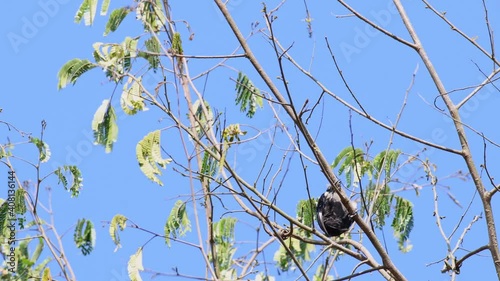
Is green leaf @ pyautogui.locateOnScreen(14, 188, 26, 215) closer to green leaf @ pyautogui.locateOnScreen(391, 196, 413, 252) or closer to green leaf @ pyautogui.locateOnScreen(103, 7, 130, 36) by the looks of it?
green leaf @ pyautogui.locateOnScreen(103, 7, 130, 36)

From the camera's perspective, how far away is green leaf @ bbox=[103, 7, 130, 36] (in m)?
5.09

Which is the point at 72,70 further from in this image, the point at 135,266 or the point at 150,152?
the point at 135,266

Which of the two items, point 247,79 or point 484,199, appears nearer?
point 484,199

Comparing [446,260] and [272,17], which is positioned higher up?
[272,17]

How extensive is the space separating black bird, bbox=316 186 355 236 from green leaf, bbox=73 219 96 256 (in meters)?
1.36

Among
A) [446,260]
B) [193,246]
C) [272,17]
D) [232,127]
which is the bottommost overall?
[193,246]

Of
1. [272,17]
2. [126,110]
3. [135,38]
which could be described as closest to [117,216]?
[126,110]

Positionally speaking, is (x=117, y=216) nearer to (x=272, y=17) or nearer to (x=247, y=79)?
(x=247, y=79)

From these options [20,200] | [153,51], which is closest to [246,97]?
[153,51]

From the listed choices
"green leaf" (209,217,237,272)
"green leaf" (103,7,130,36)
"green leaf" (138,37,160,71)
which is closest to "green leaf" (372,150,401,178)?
"green leaf" (209,217,237,272)

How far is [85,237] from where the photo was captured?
5.30 metres

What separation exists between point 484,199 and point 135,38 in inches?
86.5

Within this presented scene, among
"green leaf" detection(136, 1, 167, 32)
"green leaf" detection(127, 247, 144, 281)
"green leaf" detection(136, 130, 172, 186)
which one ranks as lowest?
"green leaf" detection(127, 247, 144, 281)

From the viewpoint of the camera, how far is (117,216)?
15.4ft
